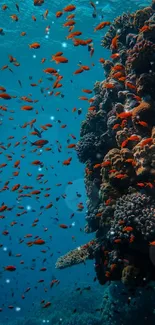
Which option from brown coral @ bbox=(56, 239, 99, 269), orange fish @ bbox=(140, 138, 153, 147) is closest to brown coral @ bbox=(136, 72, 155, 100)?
orange fish @ bbox=(140, 138, 153, 147)

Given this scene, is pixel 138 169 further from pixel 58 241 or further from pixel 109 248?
pixel 58 241

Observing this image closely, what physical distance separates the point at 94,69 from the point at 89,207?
2774 cm

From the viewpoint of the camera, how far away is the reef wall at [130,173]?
705cm

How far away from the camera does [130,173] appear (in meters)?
7.80

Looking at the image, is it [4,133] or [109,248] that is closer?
[109,248]

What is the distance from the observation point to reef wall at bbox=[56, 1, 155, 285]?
7055mm

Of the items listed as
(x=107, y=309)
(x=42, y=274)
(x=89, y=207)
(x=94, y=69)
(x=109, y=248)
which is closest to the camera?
(x=109, y=248)

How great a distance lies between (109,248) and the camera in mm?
8539

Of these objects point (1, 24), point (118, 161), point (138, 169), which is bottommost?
point (138, 169)

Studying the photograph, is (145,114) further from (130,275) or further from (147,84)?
(130,275)

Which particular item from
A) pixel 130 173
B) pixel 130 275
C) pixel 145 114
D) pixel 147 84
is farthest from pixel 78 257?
pixel 147 84

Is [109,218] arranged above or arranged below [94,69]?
below

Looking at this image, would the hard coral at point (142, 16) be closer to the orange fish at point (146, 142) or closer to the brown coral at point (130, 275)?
the orange fish at point (146, 142)

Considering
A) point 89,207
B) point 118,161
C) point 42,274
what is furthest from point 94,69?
point 42,274
